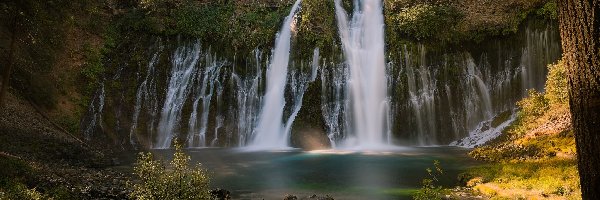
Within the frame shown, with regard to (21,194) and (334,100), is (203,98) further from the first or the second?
(21,194)

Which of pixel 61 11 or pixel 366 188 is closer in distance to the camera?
pixel 366 188

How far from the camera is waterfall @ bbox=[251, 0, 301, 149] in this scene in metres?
25.8

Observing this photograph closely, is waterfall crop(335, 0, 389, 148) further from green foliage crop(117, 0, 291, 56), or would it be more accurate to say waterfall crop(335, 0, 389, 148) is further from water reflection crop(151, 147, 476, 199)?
green foliage crop(117, 0, 291, 56)

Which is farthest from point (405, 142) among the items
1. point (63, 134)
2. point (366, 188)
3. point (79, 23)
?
point (79, 23)

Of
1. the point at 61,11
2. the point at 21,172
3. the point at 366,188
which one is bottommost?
the point at 366,188

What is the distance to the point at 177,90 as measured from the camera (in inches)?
1104

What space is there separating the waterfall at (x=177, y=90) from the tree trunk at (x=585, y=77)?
24642 mm

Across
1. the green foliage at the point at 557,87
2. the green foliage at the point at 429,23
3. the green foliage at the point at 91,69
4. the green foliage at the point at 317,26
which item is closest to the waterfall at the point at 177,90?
the green foliage at the point at 91,69

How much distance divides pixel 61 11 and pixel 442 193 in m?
14.2

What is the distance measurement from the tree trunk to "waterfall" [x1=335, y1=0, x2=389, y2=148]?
21853mm

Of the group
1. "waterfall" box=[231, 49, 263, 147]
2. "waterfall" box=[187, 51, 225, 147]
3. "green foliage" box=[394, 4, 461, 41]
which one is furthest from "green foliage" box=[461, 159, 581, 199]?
"waterfall" box=[187, 51, 225, 147]

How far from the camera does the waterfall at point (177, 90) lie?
26641 millimetres

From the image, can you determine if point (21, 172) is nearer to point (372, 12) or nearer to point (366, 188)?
point (366, 188)

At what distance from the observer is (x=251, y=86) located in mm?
28141
